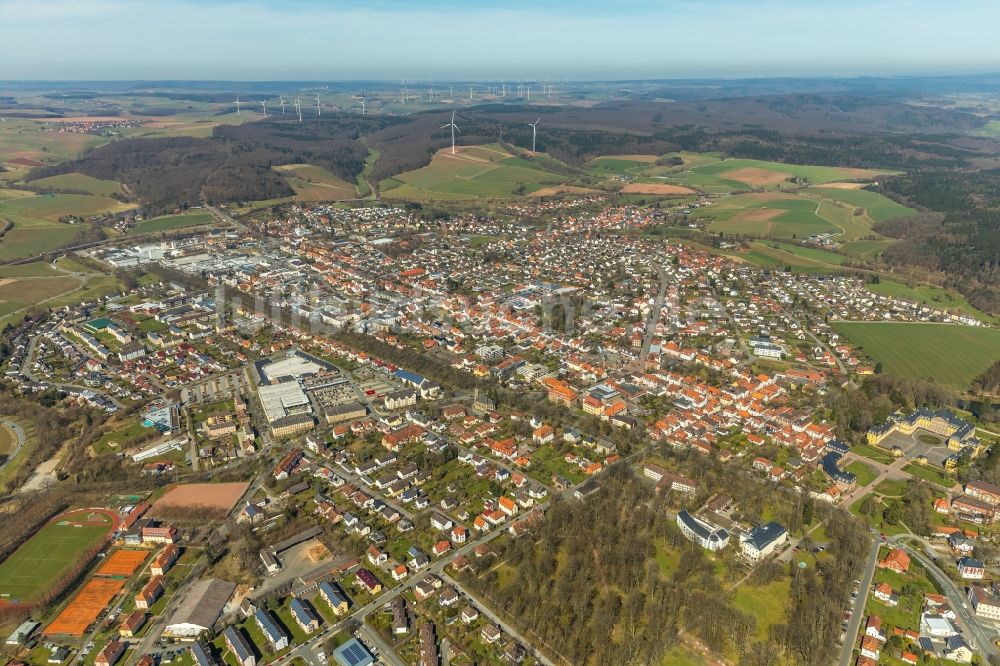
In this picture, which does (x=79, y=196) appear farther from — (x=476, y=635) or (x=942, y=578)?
(x=942, y=578)

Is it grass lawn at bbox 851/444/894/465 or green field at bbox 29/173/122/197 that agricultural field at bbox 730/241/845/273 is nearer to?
grass lawn at bbox 851/444/894/465

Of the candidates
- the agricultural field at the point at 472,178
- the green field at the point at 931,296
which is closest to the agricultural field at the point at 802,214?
the green field at the point at 931,296

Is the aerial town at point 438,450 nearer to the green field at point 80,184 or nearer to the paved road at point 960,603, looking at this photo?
the paved road at point 960,603

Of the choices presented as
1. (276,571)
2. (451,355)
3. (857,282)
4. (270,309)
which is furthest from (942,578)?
(270,309)

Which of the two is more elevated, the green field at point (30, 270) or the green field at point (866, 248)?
the green field at point (30, 270)

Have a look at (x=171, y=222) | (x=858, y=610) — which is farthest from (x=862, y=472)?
(x=171, y=222)

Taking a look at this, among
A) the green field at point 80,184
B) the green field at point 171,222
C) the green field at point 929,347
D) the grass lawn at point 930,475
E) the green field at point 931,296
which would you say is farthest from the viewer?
the green field at point 80,184

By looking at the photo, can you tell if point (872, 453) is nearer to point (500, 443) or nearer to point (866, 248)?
point (500, 443)
